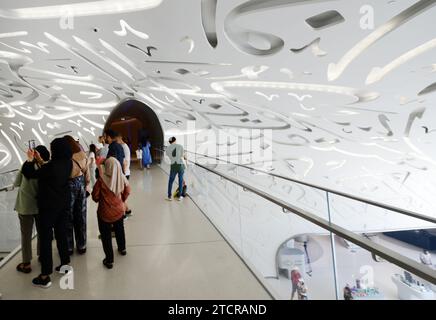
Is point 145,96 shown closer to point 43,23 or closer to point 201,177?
point 43,23

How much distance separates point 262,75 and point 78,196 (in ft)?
23.3

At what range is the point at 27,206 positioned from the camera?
7.07 ft

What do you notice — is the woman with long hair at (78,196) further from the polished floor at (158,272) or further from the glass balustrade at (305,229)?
the glass balustrade at (305,229)

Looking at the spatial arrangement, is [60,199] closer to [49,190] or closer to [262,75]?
[49,190]

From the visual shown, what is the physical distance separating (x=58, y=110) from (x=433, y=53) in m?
12.9

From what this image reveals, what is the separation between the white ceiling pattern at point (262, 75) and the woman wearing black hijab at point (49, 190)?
5849 millimetres

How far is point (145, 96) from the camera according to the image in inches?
445

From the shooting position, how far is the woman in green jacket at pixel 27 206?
2.14m

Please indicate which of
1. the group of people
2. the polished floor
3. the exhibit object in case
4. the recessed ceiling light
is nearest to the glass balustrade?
the exhibit object in case

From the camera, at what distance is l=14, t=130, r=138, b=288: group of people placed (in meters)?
2.02

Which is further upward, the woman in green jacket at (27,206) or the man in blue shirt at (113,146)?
the man in blue shirt at (113,146)

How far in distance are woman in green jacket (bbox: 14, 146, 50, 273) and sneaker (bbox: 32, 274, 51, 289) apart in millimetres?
271

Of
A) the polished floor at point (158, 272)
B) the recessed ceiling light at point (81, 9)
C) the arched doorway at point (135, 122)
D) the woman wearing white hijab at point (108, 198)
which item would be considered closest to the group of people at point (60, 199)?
the woman wearing white hijab at point (108, 198)

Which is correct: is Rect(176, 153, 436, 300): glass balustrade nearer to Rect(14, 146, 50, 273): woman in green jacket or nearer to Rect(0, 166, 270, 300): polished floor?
Rect(0, 166, 270, 300): polished floor
